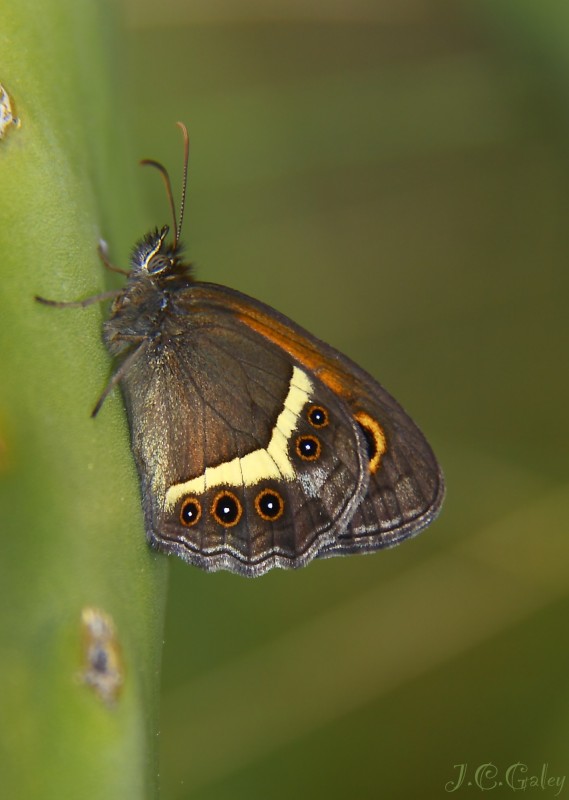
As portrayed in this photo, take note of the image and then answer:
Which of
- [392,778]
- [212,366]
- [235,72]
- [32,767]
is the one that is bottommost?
[392,778]

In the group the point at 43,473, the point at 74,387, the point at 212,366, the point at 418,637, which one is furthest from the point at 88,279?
the point at 418,637

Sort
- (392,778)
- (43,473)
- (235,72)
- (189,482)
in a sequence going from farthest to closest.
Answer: (235,72) < (392,778) < (189,482) < (43,473)

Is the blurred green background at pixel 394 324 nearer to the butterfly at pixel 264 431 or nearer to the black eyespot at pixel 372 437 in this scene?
the butterfly at pixel 264 431

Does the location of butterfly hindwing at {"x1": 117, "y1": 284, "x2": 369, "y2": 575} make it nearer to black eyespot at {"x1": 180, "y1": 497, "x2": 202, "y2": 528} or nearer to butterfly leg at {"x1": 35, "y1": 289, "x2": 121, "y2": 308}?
black eyespot at {"x1": 180, "y1": 497, "x2": 202, "y2": 528}

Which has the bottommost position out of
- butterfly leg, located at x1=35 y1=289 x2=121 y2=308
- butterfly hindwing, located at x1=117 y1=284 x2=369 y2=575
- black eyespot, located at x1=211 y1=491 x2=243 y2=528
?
black eyespot, located at x1=211 y1=491 x2=243 y2=528

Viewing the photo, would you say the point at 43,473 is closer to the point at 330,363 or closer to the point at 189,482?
the point at 189,482

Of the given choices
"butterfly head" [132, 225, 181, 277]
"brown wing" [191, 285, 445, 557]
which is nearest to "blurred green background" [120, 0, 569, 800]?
"butterfly head" [132, 225, 181, 277]

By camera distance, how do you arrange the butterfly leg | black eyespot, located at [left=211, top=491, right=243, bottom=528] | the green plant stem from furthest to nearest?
black eyespot, located at [left=211, top=491, right=243, bottom=528], the butterfly leg, the green plant stem
